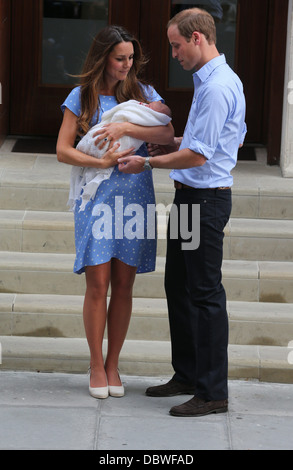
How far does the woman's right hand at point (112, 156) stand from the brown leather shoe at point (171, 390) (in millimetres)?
1210

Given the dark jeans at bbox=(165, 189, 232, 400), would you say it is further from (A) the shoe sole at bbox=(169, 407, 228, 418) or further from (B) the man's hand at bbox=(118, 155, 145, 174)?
(B) the man's hand at bbox=(118, 155, 145, 174)

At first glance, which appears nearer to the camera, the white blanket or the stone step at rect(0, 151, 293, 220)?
the white blanket

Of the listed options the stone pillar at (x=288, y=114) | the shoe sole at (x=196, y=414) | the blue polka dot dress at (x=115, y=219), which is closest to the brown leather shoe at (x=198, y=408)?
the shoe sole at (x=196, y=414)

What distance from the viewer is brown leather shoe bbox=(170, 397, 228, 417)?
4371 mm

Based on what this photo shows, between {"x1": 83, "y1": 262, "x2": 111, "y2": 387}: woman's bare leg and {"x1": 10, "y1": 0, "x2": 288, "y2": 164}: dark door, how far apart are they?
11.4 ft

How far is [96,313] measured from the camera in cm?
455

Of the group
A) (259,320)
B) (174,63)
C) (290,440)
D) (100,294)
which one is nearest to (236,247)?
(259,320)

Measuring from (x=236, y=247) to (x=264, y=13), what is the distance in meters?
2.71

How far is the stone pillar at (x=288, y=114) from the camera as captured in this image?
642cm

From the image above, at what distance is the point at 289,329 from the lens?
5227mm

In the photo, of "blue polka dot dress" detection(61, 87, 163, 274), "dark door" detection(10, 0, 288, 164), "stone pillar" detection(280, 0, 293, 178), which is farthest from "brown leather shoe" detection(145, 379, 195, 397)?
"dark door" detection(10, 0, 288, 164)

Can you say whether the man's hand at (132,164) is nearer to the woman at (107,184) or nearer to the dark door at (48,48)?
the woman at (107,184)

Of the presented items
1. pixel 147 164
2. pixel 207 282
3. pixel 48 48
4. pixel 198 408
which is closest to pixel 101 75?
pixel 147 164

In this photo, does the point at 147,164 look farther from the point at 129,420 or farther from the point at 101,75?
the point at 129,420
